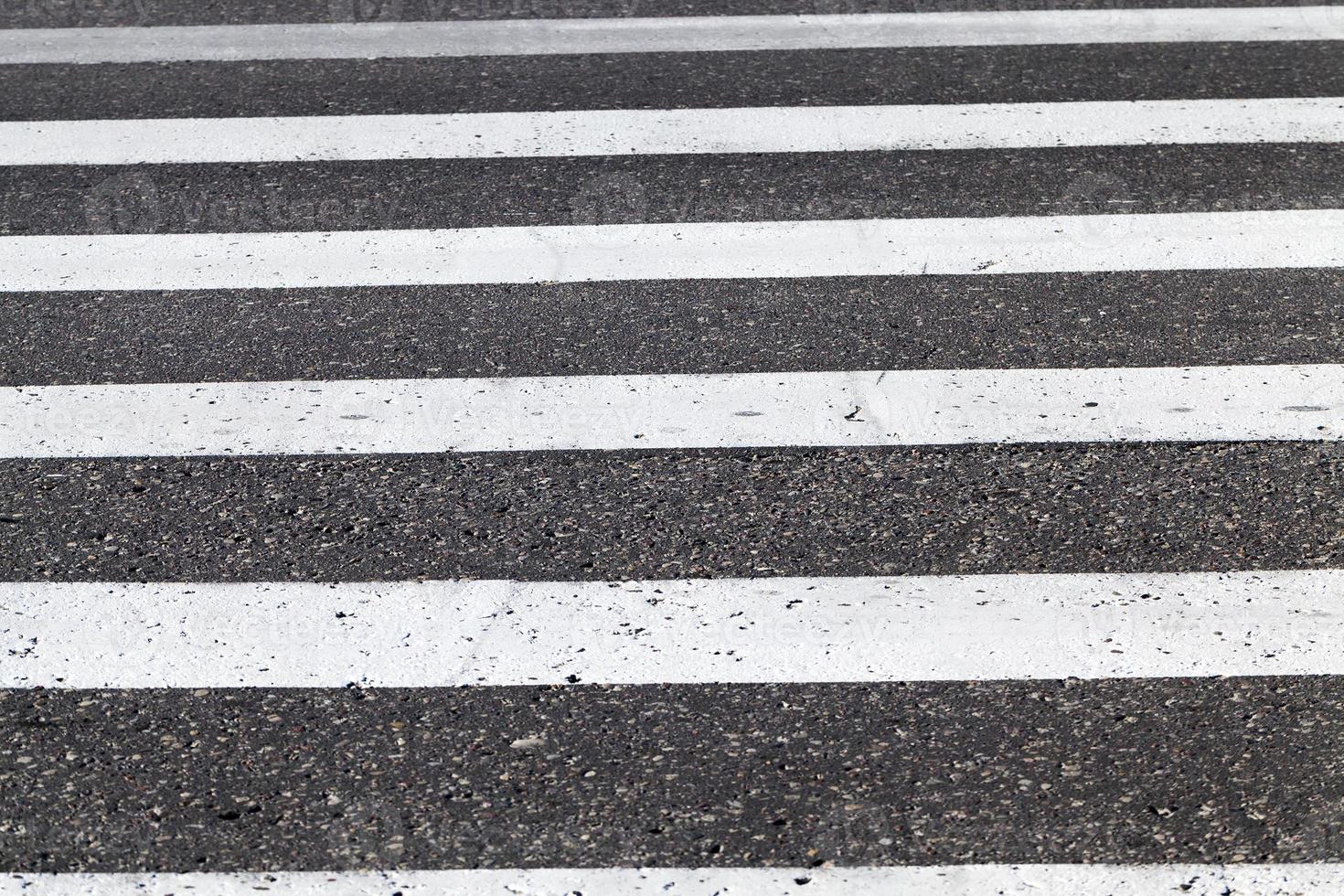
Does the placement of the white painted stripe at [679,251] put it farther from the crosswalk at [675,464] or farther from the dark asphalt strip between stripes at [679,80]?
the dark asphalt strip between stripes at [679,80]

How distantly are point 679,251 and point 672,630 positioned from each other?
1897 mm

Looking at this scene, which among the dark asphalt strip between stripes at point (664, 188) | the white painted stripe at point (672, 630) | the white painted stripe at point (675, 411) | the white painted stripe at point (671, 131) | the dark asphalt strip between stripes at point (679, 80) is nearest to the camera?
the white painted stripe at point (672, 630)

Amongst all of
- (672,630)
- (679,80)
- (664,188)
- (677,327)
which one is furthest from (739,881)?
(679,80)

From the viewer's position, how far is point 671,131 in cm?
560

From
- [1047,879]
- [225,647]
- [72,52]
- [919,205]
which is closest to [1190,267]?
[919,205]

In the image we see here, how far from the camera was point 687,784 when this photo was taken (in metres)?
2.80

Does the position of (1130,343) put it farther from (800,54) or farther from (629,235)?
(800,54)

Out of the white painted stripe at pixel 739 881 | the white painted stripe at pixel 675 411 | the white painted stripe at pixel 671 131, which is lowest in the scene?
the white painted stripe at pixel 675 411

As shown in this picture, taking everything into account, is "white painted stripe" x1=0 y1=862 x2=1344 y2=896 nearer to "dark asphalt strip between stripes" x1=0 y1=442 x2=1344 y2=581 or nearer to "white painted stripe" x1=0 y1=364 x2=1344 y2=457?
"dark asphalt strip between stripes" x1=0 y1=442 x2=1344 y2=581

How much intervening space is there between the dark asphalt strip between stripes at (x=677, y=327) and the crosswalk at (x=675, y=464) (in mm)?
18

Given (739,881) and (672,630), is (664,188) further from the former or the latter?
(739,881)

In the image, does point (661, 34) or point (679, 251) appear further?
point (661, 34)

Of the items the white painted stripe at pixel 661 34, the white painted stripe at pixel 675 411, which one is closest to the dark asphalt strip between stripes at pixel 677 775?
the white painted stripe at pixel 675 411

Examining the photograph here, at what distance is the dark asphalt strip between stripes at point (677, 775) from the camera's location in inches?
104
